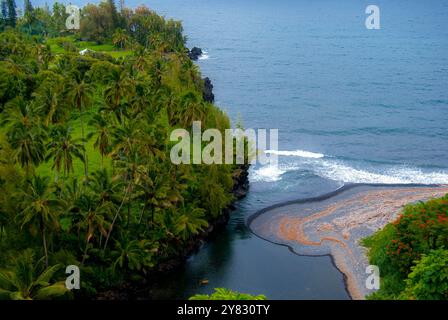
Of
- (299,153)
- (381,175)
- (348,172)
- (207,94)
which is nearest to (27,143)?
(348,172)

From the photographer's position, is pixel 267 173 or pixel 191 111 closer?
pixel 191 111

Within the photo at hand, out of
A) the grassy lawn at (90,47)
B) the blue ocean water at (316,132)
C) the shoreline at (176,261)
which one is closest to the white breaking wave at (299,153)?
the blue ocean water at (316,132)

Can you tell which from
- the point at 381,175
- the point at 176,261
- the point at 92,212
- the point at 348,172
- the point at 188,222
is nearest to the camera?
the point at 92,212

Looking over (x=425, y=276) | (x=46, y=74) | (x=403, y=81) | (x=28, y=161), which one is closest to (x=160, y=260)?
(x=28, y=161)

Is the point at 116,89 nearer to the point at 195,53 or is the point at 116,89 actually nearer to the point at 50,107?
the point at 50,107

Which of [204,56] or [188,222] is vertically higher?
[204,56]

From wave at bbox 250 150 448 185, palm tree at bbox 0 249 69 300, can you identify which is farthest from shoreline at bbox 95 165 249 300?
palm tree at bbox 0 249 69 300

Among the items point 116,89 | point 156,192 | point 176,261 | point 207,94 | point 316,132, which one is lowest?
point 176,261

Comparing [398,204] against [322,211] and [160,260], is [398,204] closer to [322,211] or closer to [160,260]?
[322,211]
